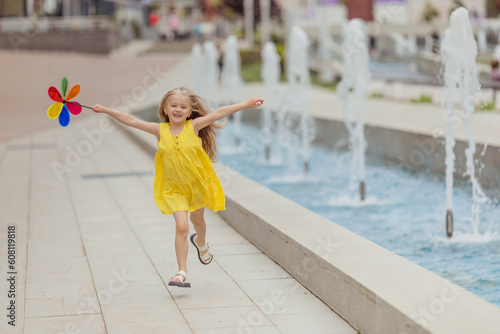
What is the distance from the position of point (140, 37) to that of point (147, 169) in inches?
1869

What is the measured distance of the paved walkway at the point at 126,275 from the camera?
459 cm

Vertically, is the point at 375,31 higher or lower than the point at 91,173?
higher

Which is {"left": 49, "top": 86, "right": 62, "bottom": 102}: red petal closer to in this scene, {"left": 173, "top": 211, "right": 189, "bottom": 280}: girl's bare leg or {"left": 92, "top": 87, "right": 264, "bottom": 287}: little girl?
{"left": 92, "top": 87, "right": 264, "bottom": 287}: little girl

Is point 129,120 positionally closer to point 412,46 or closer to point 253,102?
point 253,102

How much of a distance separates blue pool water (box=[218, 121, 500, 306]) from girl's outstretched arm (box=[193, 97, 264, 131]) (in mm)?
1974

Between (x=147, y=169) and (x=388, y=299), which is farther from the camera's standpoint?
(x=147, y=169)

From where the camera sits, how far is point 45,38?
4366 centimetres

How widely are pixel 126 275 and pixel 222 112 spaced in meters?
1.36


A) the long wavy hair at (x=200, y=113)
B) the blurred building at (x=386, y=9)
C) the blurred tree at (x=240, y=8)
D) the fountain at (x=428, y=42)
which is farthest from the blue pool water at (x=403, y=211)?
the blurred tree at (x=240, y=8)

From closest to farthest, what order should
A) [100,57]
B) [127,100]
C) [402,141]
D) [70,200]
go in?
[70,200]
[402,141]
[127,100]
[100,57]

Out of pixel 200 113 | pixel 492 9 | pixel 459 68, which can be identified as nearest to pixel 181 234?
pixel 200 113

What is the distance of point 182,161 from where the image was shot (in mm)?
5117

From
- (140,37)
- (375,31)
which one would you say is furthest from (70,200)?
(140,37)

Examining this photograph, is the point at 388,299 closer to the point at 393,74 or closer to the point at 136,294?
the point at 136,294
